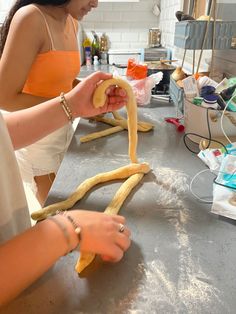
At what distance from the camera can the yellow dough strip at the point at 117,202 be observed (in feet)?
1.34

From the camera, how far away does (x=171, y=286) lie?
1.26ft

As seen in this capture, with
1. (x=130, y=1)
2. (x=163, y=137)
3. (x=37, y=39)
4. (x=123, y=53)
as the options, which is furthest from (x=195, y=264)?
(x=130, y=1)

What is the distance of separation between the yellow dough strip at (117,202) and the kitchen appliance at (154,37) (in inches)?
84.7

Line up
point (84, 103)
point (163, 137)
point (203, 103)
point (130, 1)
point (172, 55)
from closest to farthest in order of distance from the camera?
1. point (84, 103)
2. point (203, 103)
3. point (163, 137)
4. point (172, 55)
5. point (130, 1)

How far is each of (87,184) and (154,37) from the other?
225cm

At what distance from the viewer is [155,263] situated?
0.42 meters

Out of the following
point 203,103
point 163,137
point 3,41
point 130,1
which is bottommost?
point 163,137

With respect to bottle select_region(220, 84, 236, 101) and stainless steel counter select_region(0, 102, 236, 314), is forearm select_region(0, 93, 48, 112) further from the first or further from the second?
bottle select_region(220, 84, 236, 101)

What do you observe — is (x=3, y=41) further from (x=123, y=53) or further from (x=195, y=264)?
(x=123, y=53)

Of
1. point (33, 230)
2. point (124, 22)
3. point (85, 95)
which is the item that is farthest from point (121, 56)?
point (33, 230)

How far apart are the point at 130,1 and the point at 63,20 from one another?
1.63 meters

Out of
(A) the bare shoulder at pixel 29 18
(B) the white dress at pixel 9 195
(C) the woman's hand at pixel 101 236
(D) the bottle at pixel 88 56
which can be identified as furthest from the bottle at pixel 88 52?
(C) the woman's hand at pixel 101 236

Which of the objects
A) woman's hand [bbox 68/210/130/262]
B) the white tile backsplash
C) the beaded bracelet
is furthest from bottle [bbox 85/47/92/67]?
woman's hand [bbox 68/210/130/262]

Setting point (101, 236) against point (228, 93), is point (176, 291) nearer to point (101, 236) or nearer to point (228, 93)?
point (101, 236)
